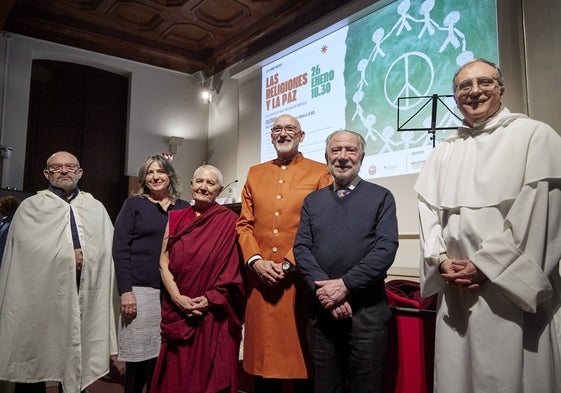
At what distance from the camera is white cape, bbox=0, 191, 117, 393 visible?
2354 mm

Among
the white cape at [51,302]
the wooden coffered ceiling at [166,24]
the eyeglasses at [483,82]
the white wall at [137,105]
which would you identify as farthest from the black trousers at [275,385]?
the white wall at [137,105]

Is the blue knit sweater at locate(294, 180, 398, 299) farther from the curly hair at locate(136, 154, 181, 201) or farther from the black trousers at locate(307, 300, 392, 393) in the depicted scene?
the curly hair at locate(136, 154, 181, 201)

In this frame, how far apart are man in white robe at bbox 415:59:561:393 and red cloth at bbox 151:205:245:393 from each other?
884 mm

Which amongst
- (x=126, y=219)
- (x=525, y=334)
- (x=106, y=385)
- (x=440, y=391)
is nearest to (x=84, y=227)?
(x=126, y=219)

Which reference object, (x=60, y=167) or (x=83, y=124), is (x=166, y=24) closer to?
(x=83, y=124)

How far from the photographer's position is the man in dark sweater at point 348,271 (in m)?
1.62

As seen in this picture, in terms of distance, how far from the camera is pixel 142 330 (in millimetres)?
2174

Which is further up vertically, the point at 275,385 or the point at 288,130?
the point at 288,130

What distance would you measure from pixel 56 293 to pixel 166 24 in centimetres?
381

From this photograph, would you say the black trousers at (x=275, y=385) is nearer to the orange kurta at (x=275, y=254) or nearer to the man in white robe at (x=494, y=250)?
the orange kurta at (x=275, y=254)

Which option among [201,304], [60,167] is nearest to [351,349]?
[201,304]

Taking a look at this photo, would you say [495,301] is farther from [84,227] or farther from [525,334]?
[84,227]

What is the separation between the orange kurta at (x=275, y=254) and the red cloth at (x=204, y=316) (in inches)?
3.2

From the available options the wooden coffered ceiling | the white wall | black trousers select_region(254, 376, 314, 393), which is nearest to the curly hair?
black trousers select_region(254, 376, 314, 393)
